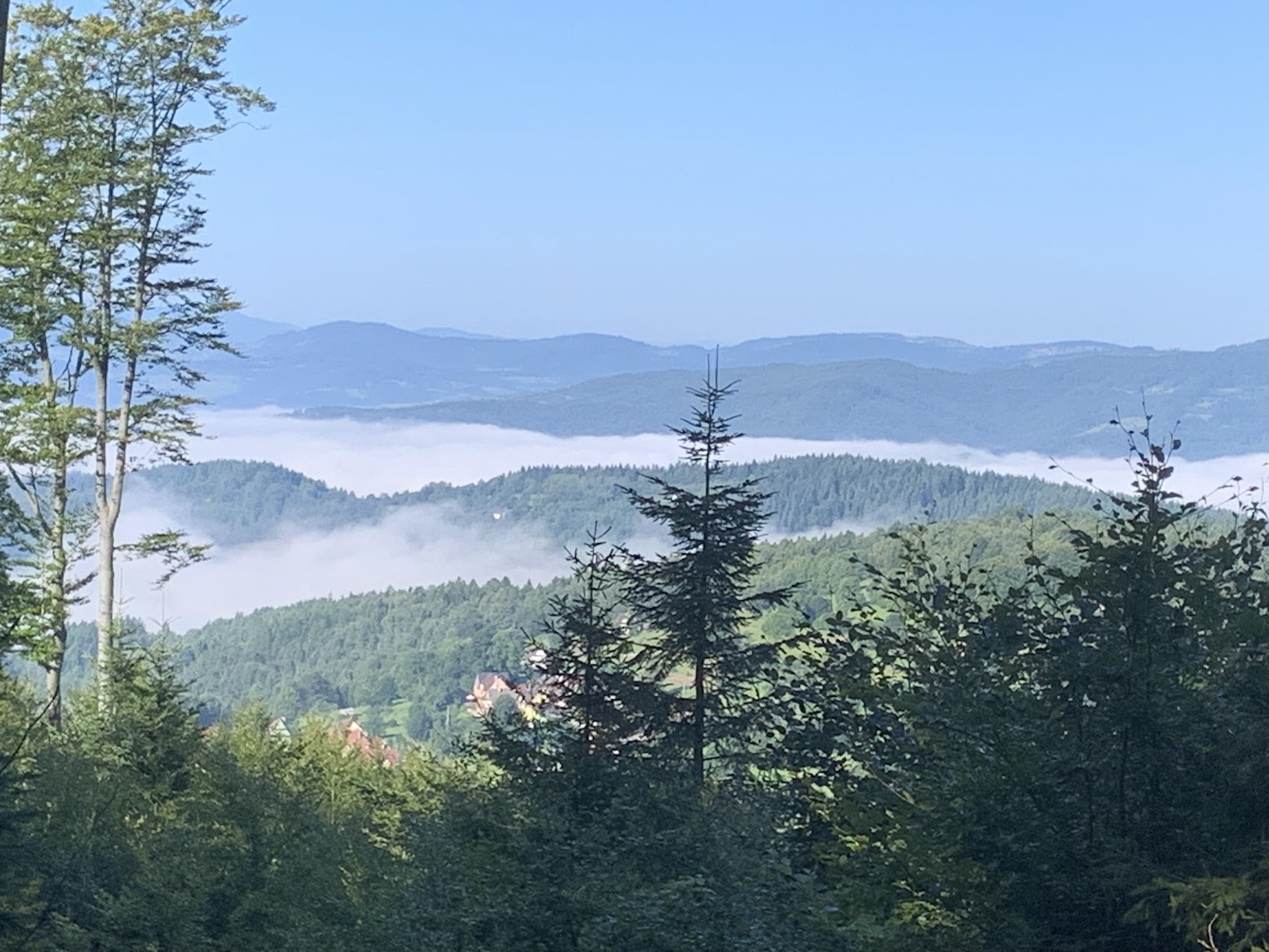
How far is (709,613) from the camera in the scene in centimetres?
1173

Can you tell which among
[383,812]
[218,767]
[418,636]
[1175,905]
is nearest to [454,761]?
[383,812]

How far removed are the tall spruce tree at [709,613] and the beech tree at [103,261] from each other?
8.61 meters

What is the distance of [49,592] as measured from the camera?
1739 cm

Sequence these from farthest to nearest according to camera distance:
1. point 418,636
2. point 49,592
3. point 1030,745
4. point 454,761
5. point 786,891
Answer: point 418,636 < point 49,592 < point 454,761 < point 786,891 < point 1030,745

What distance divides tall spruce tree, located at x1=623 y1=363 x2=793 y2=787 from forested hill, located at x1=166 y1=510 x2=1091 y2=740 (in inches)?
2626

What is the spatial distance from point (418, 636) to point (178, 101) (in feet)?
377

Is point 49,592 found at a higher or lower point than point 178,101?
lower

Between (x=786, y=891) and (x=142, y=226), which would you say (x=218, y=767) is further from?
(x=142, y=226)

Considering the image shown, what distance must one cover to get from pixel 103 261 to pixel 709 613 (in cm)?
1226

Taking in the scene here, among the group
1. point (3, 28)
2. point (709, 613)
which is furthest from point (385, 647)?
point (3, 28)

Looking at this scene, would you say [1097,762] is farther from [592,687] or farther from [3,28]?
[592,687]

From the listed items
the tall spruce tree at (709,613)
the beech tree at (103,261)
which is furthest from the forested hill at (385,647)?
the tall spruce tree at (709,613)

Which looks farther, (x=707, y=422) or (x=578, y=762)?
(x=707, y=422)

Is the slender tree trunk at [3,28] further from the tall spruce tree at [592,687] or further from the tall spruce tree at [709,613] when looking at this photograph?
the tall spruce tree at [709,613]
